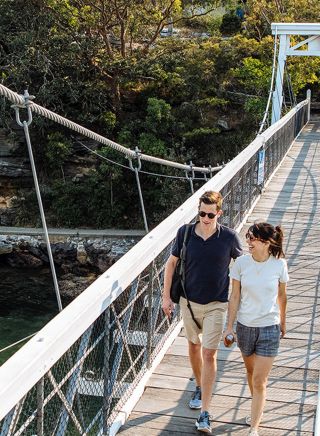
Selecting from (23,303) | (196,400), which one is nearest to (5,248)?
(23,303)

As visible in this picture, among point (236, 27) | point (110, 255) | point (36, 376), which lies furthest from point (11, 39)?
point (36, 376)

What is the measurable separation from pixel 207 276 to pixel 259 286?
251 millimetres

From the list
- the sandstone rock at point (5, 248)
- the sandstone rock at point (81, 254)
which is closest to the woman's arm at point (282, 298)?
the sandstone rock at point (81, 254)

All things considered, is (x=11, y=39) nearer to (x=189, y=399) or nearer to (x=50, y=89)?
(x=50, y=89)

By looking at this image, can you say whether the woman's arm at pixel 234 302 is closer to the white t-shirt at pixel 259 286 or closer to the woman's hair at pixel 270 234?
the white t-shirt at pixel 259 286

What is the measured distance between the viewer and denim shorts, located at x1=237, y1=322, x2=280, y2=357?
2627mm

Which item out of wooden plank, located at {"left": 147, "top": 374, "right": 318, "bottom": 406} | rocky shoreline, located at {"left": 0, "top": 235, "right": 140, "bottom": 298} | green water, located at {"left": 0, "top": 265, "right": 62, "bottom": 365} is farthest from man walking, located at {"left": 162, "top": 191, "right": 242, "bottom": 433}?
rocky shoreline, located at {"left": 0, "top": 235, "right": 140, "bottom": 298}

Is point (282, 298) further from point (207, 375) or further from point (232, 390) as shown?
point (232, 390)

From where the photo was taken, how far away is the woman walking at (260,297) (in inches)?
101

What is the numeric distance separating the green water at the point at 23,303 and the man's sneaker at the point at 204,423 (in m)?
7.97

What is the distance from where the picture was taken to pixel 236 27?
21141 mm

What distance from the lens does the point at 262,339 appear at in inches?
103

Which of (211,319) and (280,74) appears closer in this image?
(211,319)

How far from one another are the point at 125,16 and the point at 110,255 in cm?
603
